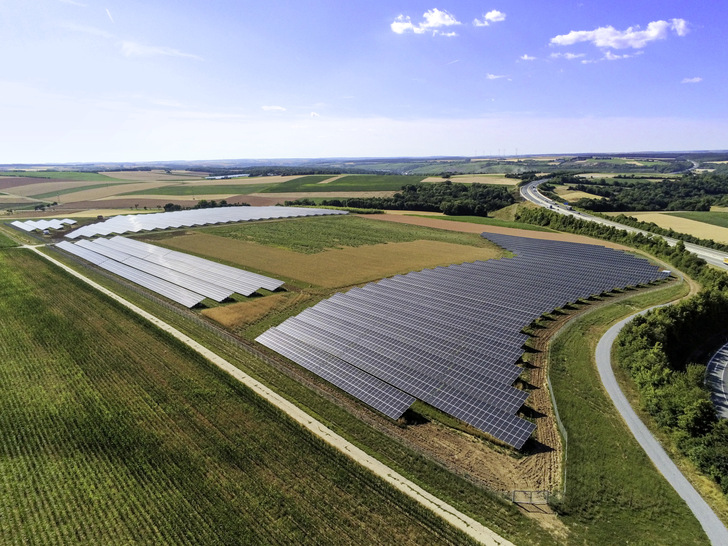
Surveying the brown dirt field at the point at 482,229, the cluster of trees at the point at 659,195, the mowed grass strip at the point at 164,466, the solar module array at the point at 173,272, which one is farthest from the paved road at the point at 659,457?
the cluster of trees at the point at 659,195

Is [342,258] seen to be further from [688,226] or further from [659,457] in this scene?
[688,226]

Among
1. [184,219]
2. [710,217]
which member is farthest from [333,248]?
[710,217]

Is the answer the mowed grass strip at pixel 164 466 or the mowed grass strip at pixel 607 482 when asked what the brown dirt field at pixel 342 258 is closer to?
the mowed grass strip at pixel 164 466

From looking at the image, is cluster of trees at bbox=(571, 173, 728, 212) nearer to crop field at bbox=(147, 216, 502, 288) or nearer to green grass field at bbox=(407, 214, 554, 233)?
green grass field at bbox=(407, 214, 554, 233)

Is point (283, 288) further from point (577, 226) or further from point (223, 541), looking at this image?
point (577, 226)

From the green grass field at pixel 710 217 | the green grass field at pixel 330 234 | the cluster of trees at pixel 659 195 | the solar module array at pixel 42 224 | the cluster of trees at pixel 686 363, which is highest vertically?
the cluster of trees at pixel 659 195

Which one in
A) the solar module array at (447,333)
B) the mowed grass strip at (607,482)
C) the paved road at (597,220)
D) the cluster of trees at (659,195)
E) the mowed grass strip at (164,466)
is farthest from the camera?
the cluster of trees at (659,195)

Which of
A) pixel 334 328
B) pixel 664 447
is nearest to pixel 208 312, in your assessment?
pixel 334 328
